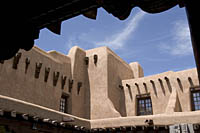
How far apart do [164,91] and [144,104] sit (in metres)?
1.77

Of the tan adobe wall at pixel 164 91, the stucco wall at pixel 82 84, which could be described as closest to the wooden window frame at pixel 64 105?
the stucco wall at pixel 82 84

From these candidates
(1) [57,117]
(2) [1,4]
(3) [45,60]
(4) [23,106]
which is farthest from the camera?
(3) [45,60]

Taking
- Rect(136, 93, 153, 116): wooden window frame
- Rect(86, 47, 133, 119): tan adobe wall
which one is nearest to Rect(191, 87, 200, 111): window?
Rect(136, 93, 153, 116): wooden window frame

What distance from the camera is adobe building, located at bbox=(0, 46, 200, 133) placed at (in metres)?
11.3

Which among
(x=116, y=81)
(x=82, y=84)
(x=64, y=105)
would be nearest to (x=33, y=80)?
(x=64, y=105)

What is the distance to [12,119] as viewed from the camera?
9.66 metres

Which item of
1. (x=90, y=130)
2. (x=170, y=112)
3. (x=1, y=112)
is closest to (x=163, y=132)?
(x=170, y=112)

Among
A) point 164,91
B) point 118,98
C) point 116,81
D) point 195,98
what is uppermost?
point 116,81

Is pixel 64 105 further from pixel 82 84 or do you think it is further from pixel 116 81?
pixel 116 81

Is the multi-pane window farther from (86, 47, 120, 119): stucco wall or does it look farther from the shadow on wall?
the shadow on wall

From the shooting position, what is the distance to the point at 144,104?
1728cm

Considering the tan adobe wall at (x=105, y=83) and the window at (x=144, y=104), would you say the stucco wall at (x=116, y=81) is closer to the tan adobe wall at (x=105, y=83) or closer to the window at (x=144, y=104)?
the tan adobe wall at (x=105, y=83)

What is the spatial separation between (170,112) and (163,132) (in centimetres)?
159

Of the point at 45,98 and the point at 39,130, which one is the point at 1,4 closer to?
the point at 39,130
